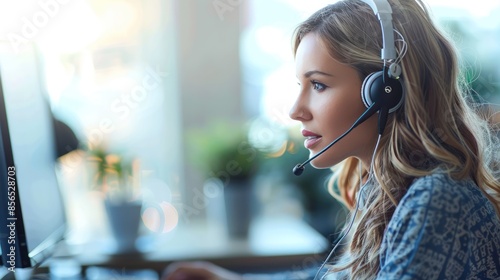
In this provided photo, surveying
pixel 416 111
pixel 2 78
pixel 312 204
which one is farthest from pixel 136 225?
pixel 416 111

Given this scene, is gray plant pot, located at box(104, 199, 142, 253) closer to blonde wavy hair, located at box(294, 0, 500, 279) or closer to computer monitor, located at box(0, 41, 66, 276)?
computer monitor, located at box(0, 41, 66, 276)

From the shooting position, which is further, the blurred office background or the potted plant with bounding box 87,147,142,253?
the blurred office background

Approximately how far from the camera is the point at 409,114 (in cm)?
81

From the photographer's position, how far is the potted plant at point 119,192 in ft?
4.40

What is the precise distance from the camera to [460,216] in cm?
70

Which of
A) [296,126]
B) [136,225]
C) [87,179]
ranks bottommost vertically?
[136,225]

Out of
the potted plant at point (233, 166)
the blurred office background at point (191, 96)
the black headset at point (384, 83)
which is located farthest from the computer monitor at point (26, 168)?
the black headset at point (384, 83)

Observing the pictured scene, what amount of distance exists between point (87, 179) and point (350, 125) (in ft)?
2.89

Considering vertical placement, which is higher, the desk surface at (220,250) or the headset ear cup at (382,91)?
the headset ear cup at (382,91)

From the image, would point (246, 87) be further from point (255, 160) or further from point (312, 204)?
point (312, 204)

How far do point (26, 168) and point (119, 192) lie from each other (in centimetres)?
50

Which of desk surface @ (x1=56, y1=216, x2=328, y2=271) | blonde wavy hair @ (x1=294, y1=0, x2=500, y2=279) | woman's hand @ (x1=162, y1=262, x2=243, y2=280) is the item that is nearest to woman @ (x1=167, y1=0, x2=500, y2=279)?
blonde wavy hair @ (x1=294, y1=0, x2=500, y2=279)

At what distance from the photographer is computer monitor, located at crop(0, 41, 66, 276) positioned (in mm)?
786

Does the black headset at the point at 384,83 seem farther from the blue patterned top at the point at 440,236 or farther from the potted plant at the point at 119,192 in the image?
the potted plant at the point at 119,192
